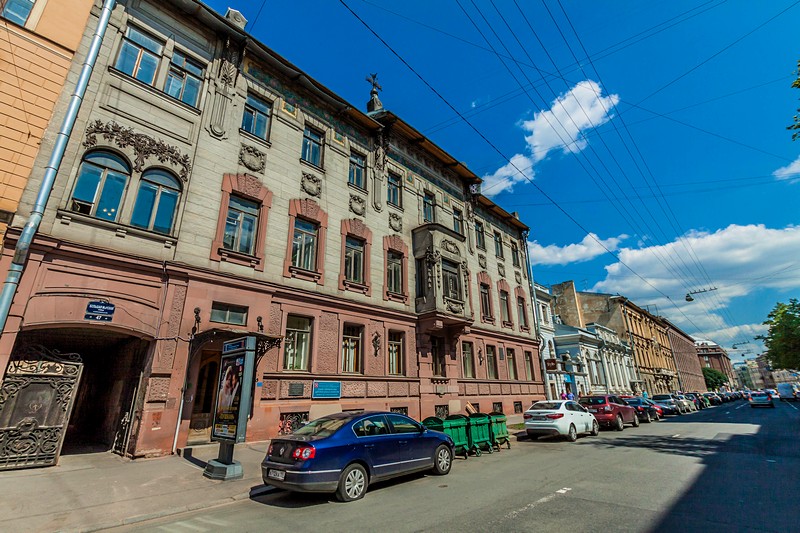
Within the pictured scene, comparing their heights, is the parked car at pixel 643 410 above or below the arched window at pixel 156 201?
below

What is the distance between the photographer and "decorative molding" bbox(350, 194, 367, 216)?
17812 millimetres

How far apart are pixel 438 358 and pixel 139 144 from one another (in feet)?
52.0

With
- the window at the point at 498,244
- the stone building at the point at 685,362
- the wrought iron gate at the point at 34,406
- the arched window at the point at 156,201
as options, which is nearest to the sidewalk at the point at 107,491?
the wrought iron gate at the point at 34,406

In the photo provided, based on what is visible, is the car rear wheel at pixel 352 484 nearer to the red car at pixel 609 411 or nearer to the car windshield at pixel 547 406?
the car windshield at pixel 547 406

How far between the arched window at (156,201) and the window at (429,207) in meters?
13.6

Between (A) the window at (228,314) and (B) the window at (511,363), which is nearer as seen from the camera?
(A) the window at (228,314)

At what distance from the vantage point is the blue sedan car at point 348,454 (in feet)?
22.2

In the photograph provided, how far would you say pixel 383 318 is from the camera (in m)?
17.3

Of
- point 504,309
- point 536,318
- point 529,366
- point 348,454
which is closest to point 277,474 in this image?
point 348,454

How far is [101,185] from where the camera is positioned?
1091 centimetres

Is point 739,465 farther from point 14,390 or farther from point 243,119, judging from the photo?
point 243,119

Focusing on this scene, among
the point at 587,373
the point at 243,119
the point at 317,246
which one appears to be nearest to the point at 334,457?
the point at 317,246

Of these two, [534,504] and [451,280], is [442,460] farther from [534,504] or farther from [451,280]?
[451,280]

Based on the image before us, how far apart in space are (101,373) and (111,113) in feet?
29.4
